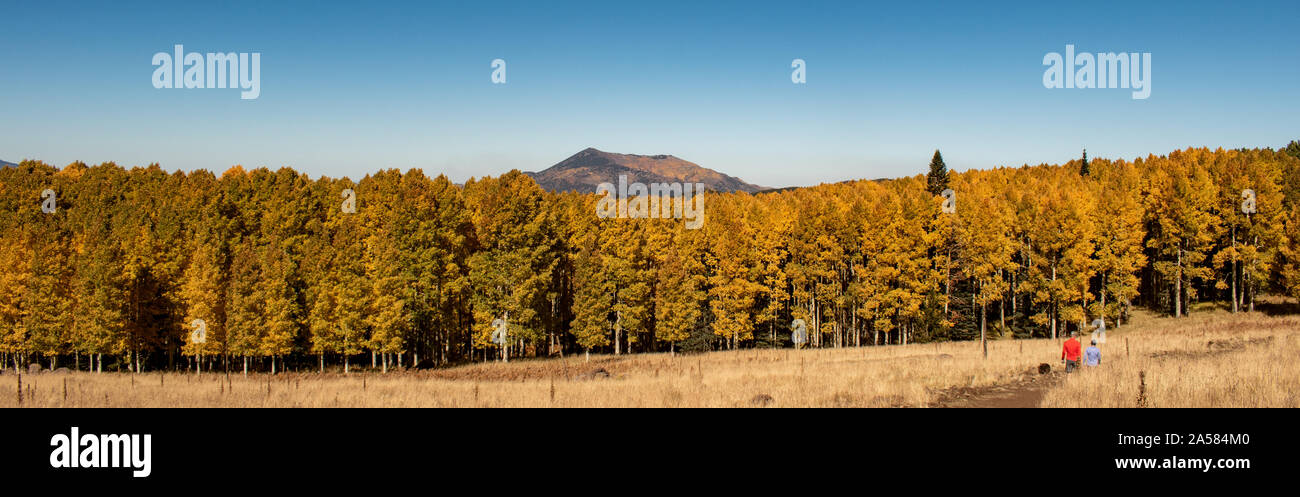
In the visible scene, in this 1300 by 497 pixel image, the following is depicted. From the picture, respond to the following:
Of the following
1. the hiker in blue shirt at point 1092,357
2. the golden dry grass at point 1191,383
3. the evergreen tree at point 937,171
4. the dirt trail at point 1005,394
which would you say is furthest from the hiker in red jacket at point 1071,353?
the evergreen tree at point 937,171

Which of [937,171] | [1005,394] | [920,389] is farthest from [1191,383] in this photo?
[937,171]

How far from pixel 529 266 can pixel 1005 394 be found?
1338 inches

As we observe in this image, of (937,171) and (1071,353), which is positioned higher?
(937,171)

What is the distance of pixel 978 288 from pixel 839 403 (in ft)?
145

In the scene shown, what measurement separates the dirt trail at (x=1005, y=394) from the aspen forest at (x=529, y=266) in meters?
28.6

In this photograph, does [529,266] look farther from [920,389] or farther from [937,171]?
[937,171]

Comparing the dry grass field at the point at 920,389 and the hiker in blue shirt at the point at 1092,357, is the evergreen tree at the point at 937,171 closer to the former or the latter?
the dry grass field at the point at 920,389

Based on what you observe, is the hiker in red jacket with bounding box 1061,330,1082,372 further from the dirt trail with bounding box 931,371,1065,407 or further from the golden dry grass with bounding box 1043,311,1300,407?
the golden dry grass with bounding box 1043,311,1300,407

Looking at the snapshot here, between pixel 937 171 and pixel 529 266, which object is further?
pixel 937 171

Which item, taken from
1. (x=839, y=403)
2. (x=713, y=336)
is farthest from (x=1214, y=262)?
Answer: (x=839, y=403)

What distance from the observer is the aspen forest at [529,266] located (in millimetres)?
43906

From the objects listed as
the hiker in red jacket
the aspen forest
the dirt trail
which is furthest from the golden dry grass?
the aspen forest

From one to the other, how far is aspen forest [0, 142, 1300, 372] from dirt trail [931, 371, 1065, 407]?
2860 centimetres

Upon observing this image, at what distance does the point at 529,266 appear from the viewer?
157ft
